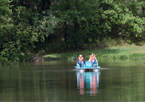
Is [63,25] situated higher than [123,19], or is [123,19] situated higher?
[123,19]

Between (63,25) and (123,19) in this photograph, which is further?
(63,25)

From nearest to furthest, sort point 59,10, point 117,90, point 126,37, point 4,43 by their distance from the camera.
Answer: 1. point 117,90
2. point 4,43
3. point 59,10
4. point 126,37

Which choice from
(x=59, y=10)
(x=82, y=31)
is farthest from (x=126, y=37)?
(x=59, y=10)

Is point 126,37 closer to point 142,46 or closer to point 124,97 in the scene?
point 142,46

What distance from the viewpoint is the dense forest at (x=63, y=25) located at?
138 ft

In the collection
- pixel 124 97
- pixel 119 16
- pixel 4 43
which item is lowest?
pixel 124 97

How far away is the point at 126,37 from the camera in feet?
194

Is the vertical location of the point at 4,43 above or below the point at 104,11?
below

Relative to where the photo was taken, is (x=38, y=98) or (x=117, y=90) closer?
(x=38, y=98)

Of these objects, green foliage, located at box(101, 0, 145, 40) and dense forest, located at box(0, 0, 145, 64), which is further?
green foliage, located at box(101, 0, 145, 40)

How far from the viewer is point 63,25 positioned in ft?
186

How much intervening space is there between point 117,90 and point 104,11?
39.3 m

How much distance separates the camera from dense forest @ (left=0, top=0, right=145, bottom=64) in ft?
138

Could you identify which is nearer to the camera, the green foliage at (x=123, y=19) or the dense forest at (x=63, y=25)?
the dense forest at (x=63, y=25)
